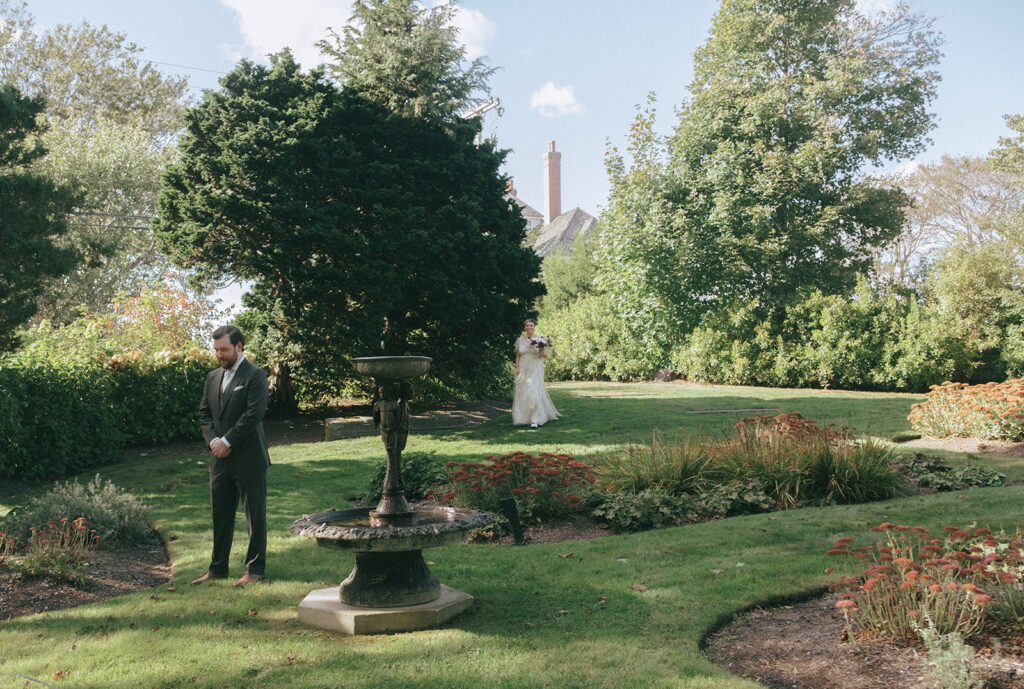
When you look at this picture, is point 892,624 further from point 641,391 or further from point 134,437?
point 641,391

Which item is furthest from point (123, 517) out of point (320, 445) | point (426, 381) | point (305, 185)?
point (426, 381)

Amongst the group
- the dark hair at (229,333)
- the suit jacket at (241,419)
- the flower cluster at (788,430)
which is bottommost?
the flower cluster at (788,430)

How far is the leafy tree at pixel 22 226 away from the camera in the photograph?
34.8 ft

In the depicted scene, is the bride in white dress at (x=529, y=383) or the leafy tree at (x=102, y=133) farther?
the leafy tree at (x=102, y=133)

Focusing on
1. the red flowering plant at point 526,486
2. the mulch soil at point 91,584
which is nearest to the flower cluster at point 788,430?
the red flowering plant at point 526,486

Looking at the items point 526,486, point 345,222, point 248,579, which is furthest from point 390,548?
point 345,222

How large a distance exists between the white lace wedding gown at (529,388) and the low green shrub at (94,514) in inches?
312

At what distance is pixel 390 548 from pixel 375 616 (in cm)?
51

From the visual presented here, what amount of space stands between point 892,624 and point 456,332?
11313mm

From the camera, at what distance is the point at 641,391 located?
21281 mm

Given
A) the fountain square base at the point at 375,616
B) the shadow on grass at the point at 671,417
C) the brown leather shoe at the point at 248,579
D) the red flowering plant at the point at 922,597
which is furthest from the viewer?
the shadow on grass at the point at 671,417

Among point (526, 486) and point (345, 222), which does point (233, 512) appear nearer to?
point (526, 486)

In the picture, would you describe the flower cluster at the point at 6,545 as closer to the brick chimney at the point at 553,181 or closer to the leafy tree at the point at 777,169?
the leafy tree at the point at 777,169

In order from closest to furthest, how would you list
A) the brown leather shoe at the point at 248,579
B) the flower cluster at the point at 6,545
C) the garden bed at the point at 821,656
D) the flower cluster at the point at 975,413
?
the garden bed at the point at 821,656 → the brown leather shoe at the point at 248,579 → the flower cluster at the point at 6,545 → the flower cluster at the point at 975,413
